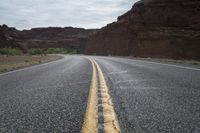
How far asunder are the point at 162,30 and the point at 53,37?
124594mm

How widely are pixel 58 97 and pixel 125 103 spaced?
1413mm

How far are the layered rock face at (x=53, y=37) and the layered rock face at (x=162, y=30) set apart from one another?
224 ft

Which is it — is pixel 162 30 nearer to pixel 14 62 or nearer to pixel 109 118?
pixel 14 62

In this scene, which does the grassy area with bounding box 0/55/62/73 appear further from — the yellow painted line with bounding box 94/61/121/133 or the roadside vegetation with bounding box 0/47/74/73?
the yellow painted line with bounding box 94/61/121/133

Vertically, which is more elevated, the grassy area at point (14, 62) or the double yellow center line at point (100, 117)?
the double yellow center line at point (100, 117)

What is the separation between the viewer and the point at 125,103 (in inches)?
193

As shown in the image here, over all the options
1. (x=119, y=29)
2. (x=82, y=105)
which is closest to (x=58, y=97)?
(x=82, y=105)

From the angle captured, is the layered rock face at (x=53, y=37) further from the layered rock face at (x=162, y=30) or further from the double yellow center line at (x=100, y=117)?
the double yellow center line at (x=100, y=117)

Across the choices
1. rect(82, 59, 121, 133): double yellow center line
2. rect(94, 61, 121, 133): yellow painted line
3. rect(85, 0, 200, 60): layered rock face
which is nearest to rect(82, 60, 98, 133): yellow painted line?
rect(82, 59, 121, 133): double yellow center line

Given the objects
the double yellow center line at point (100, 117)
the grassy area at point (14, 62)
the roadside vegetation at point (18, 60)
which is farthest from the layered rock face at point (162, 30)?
the double yellow center line at point (100, 117)

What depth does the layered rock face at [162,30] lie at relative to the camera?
55000 millimetres

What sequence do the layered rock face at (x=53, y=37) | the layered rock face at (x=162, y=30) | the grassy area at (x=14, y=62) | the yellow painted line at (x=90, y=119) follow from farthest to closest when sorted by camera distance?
1. the layered rock face at (x=53, y=37)
2. the layered rock face at (x=162, y=30)
3. the grassy area at (x=14, y=62)
4. the yellow painted line at (x=90, y=119)

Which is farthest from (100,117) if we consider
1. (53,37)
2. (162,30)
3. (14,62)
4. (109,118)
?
(53,37)

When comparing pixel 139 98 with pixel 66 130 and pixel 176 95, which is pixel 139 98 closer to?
pixel 176 95
